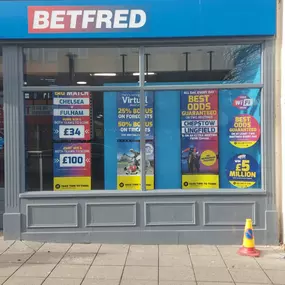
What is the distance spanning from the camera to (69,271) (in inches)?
202

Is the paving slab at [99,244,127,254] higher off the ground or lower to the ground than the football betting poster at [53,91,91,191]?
lower

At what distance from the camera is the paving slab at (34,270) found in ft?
16.5

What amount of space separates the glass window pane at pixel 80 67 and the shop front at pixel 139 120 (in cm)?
2

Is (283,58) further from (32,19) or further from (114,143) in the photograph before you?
(32,19)

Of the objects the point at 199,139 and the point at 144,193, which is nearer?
the point at 144,193

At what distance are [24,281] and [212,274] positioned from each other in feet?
7.43

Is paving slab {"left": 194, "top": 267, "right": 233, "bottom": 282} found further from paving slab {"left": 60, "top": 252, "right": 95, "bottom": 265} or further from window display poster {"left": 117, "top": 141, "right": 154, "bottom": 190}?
window display poster {"left": 117, "top": 141, "right": 154, "bottom": 190}

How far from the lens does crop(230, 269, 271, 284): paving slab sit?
4.85m

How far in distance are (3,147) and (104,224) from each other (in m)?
2.23

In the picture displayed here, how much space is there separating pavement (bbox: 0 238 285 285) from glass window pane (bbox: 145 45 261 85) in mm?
2640

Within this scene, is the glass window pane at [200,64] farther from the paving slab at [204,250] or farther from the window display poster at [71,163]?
the paving slab at [204,250]

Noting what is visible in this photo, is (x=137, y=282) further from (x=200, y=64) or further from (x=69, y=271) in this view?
(x=200, y=64)

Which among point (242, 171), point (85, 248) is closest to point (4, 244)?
point (85, 248)

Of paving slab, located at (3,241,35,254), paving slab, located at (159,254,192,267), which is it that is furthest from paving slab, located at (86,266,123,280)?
paving slab, located at (3,241,35,254)
